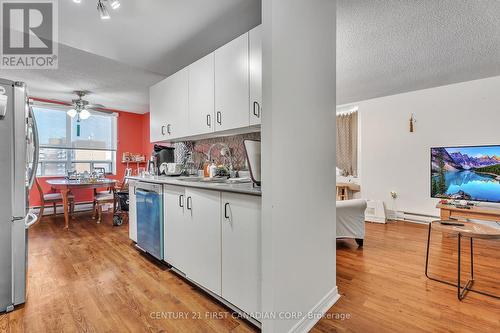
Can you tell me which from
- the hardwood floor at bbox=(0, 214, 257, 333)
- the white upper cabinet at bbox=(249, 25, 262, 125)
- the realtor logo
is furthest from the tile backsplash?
the realtor logo

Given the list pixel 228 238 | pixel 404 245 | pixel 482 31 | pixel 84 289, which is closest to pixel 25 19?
pixel 84 289

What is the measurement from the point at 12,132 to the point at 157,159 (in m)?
1.52

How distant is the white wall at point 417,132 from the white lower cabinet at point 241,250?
404 cm

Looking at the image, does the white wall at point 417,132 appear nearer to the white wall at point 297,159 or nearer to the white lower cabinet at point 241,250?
the white wall at point 297,159

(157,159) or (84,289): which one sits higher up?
(157,159)

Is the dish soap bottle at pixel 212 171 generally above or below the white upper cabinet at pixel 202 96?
below

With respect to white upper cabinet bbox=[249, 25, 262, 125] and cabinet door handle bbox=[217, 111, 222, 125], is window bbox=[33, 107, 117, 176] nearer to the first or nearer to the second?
cabinet door handle bbox=[217, 111, 222, 125]

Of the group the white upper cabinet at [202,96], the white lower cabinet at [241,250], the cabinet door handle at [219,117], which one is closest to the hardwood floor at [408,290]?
the white lower cabinet at [241,250]

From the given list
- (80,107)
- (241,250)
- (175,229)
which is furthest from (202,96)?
(80,107)

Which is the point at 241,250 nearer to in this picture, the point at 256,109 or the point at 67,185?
the point at 256,109

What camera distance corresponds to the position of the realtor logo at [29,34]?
2.00m

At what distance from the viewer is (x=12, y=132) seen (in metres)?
1.70

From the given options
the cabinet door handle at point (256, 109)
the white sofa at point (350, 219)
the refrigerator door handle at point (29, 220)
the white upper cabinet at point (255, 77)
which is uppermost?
the white upper cabinet at point (255, 77)

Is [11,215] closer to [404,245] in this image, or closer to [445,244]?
[404,245]
